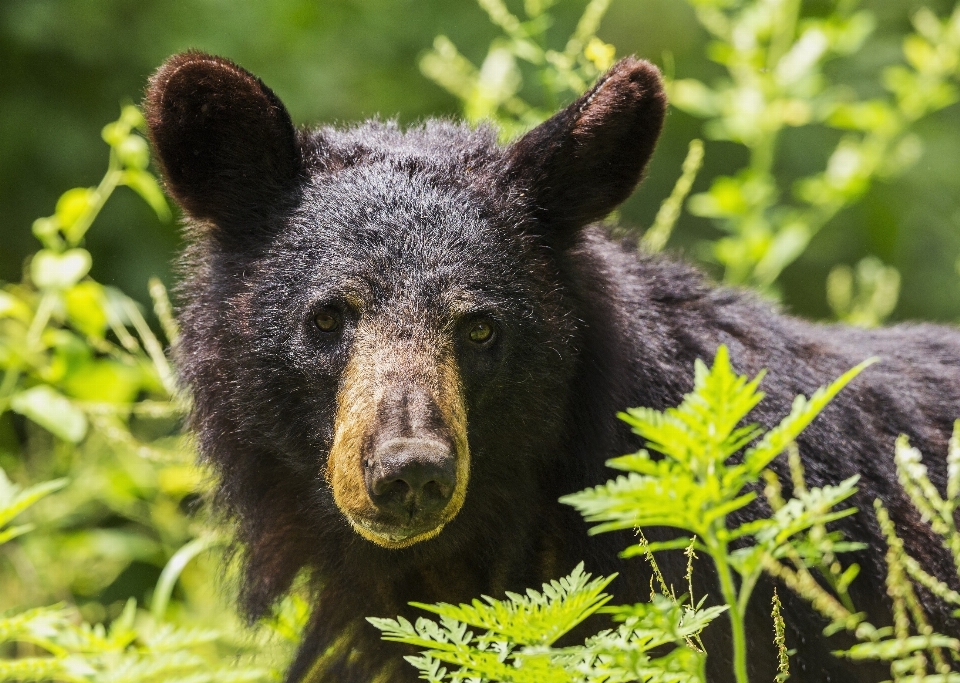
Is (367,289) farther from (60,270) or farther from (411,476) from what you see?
(60,270)

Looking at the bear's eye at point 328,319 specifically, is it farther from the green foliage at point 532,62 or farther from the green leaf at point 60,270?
the green leaf at point 60,270

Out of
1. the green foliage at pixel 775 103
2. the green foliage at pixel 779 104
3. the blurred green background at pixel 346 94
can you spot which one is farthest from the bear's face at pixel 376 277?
the blurred green background at pixel 346 94

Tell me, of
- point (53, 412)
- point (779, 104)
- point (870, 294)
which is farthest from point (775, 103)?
point (53, 412)

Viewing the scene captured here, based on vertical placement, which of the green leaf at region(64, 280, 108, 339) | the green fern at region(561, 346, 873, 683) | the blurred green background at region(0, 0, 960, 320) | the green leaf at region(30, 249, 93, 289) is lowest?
the green fern at region(561, 346, 873, 683)

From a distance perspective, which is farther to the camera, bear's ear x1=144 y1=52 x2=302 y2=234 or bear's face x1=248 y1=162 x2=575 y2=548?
bear's ear x1=144 y1=52 x2=302 y2=234

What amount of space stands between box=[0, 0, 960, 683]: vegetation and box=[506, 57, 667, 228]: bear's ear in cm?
50

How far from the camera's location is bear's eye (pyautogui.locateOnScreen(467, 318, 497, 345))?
3.08 metres

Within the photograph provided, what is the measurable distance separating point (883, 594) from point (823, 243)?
6.05m

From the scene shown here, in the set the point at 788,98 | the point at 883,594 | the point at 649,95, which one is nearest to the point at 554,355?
the point at 649,95

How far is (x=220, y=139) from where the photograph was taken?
3.38m

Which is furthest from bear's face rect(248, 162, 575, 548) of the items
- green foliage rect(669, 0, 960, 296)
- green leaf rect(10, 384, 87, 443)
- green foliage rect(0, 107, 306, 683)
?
green foliage rect(669, 0, 960, 296)

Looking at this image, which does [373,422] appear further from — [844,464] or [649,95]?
[844,464]

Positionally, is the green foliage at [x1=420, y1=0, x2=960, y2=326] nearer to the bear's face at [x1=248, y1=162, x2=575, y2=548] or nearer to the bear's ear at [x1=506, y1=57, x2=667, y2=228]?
the bear's ear at [x1=506, y1=57, x2=667, y2=228]

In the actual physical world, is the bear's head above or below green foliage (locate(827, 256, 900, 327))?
below
